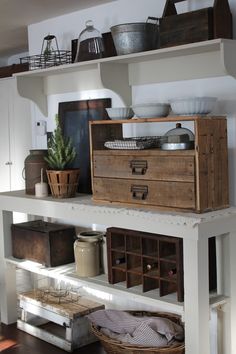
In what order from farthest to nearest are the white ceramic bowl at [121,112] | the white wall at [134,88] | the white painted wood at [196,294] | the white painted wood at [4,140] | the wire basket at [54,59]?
the white painted wood at [4,140] → the wire basket at [54,59] → the white ceramic bowl at [121,112] → the white wall at [134,88] → the white painted wood at [196,294]

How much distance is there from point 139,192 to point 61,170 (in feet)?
1.95

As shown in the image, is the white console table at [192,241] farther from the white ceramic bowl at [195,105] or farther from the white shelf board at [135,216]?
the white ceramic bowl at [195,105]

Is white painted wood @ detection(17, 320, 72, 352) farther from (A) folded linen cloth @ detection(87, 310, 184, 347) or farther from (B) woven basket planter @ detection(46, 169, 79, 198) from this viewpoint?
(B) woven basket planter @ detection(46, 169, 79, 198)

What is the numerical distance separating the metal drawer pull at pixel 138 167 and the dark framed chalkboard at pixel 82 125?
640 millimetres

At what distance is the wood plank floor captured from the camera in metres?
2.82

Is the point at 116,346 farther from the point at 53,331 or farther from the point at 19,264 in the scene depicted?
the point at 19,264

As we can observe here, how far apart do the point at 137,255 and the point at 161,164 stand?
1.48ft

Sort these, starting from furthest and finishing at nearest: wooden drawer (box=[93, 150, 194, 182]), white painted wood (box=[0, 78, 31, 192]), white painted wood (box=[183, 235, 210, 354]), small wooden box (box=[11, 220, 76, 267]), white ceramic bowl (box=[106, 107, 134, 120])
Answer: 1. white painted wood (box=[0, 78, 31, 192])
2. small wooden box (box=[11, 220, 76, 267])
3. white ceramic bowl (box=[106, 107, 134, 120])
4. wooden drawer (box=[93, 150, 194, 182])
5. white painted wood (box=[183, 235, 210, 354])

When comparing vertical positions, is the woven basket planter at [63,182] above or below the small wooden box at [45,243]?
above

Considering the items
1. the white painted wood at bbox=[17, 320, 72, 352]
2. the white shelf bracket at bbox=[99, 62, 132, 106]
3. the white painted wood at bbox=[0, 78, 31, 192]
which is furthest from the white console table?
the white painted wood at bbox=[0, 78, 31, 192]

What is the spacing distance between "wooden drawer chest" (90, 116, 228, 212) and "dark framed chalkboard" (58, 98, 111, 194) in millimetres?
489

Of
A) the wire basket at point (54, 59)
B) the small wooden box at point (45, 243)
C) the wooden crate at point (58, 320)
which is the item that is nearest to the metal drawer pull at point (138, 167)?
the small wooden box at point (45, 243)

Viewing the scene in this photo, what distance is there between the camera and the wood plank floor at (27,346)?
2.82m

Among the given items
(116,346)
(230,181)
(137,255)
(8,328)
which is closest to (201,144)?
(230,181)
